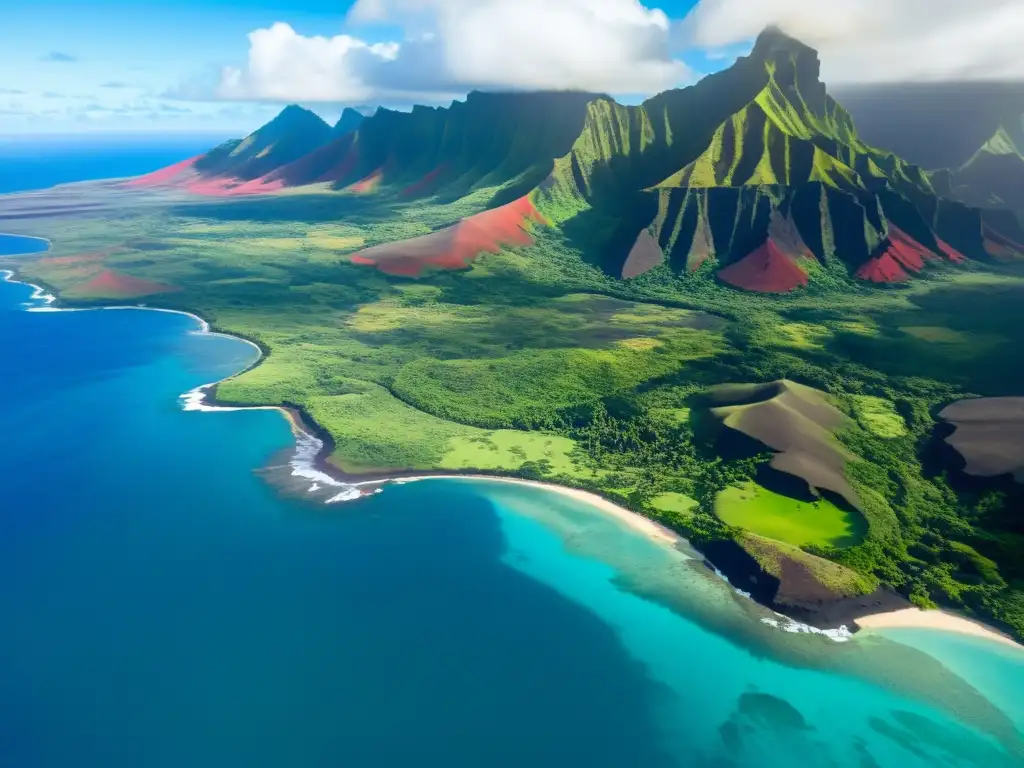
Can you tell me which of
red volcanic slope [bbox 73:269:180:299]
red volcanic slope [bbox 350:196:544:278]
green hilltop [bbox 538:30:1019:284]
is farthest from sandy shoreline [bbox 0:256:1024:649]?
green hilltop [bbox 538:30:1019:284]

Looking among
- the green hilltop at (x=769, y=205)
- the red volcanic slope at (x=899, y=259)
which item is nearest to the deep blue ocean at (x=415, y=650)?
the green hilltop at (x=769, y=205)

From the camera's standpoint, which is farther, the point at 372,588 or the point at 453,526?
the point at 453,526

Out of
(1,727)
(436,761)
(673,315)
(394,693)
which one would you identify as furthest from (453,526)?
(673,315)

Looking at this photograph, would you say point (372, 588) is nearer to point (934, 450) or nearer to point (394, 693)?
point (394, 693)

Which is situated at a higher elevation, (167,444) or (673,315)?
(673,315)

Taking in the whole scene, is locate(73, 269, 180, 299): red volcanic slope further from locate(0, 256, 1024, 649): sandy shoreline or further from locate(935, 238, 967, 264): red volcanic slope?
locate(935, 238, 967, 264): red volcanic slope

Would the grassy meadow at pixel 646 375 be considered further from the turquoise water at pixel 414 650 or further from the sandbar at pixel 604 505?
the turquoise water at pixel 414 650
